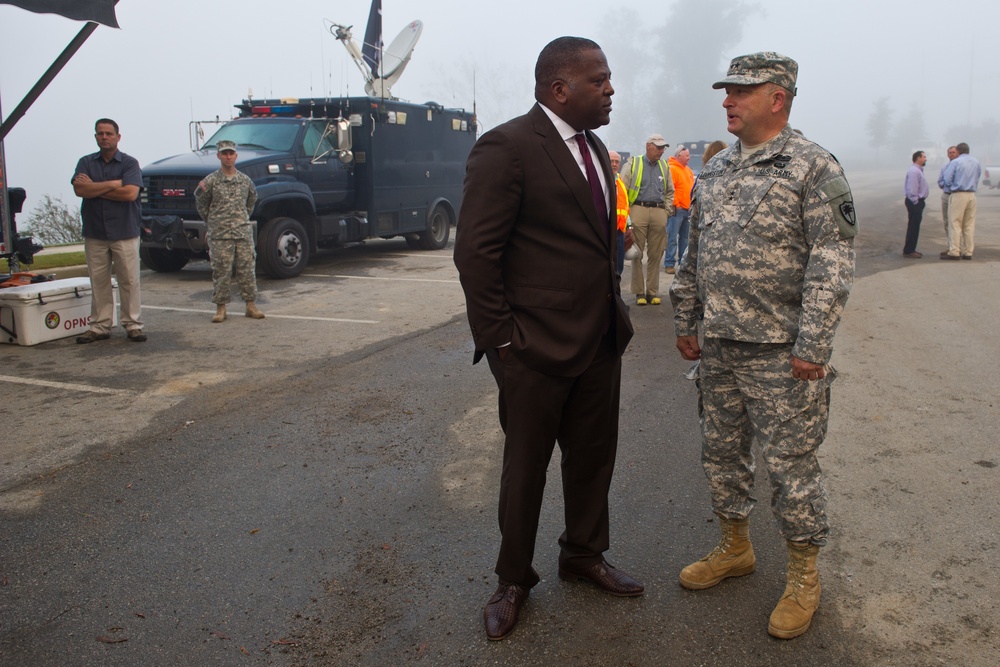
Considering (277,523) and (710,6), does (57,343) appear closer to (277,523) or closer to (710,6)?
(277,523)

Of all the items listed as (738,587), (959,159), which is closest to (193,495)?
(738,587)

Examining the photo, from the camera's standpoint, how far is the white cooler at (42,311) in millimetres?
7742

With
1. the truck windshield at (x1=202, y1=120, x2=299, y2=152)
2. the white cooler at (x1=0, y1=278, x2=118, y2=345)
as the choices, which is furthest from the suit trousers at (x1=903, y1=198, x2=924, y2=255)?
the white cooler at (x1=0, y1=278, x2=118, y2=345)

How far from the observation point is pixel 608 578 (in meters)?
3.32

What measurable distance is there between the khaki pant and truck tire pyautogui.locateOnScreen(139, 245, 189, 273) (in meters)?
11.8

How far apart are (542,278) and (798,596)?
1455mm

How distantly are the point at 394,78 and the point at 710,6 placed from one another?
8912cm

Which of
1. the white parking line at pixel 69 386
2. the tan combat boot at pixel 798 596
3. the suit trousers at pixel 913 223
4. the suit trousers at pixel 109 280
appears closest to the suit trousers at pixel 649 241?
the suit trousers at pixel 109 280

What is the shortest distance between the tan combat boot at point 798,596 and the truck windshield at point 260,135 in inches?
421

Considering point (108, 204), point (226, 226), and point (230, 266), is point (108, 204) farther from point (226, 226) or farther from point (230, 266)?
point (230, 266)

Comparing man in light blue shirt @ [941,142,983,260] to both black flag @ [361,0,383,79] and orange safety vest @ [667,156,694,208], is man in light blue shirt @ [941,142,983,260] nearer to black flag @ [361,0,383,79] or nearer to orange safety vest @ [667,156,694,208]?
orange safety vest @ [667,156,694,208]

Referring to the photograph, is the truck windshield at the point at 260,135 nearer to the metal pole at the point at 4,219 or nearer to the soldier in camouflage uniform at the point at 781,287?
the metal pole at the point at 4,219

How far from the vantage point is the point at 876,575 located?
11.3 feet

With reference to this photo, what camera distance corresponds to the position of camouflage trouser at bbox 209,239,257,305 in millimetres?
8914
